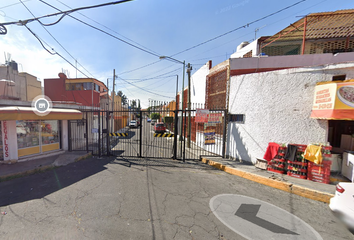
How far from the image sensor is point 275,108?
586 cm

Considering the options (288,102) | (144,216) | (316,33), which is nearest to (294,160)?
(288,102)

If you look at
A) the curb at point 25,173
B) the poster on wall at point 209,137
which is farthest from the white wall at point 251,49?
the curb at point 25,173

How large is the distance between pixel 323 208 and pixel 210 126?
15.9ft

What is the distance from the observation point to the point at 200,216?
3.22m

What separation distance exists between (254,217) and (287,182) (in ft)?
7.88

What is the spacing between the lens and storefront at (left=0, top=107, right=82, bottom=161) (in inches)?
237

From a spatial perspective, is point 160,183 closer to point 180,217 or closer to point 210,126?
point 180,217

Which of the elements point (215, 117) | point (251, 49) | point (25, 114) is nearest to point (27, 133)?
point (25, 114)

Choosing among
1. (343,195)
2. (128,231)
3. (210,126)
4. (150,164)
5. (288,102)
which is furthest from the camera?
(210,126)

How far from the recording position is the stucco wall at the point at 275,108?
5184mm

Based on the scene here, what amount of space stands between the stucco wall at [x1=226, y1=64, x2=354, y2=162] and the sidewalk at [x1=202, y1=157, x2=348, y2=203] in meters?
1.02

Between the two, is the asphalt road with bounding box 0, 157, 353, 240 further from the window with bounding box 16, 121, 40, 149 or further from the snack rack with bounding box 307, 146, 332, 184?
the window with bounding box 16, 121, 40, 149

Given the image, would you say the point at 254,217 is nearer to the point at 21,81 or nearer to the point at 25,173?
the point at 25,173

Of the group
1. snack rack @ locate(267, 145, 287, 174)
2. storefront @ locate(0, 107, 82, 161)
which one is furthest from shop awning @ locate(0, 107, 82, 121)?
snack rack @ locate(267, 145, 287, 174)
